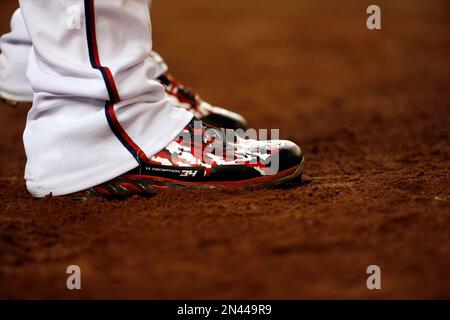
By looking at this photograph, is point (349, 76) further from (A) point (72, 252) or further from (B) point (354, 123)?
(A) point (72, 252)

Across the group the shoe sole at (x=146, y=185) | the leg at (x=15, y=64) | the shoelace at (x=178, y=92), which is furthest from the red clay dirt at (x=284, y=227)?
the shoelace at (x=178, y=92)

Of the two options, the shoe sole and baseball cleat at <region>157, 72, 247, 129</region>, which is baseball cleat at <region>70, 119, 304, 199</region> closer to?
the shoe sole

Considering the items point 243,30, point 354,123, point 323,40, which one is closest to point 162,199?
point 354,123

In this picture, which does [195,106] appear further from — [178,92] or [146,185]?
[146,185]

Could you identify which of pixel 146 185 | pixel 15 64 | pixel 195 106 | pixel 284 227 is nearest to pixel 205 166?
pixel 146 185

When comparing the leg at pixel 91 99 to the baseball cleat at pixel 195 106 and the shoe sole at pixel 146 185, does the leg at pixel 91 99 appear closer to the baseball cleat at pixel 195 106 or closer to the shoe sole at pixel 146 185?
the shoe sole at pixel 146 185

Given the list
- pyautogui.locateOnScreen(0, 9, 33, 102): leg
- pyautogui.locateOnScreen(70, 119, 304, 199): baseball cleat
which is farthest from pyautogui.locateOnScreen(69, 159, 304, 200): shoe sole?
pyautogui.locateOnScreen(0, 9, 33, 102): leg
